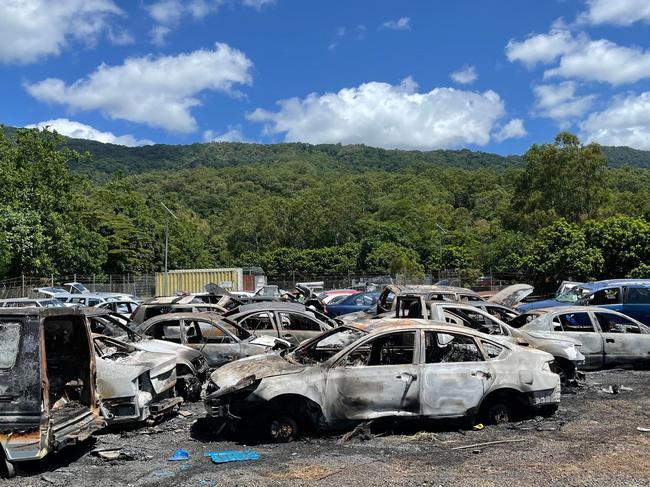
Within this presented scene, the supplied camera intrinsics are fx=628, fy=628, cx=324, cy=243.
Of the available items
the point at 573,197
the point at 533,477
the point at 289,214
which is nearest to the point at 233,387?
the point at 533,477

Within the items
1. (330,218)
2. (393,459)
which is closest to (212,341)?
(393,459)

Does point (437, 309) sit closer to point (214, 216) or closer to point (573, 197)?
point (573, 197)

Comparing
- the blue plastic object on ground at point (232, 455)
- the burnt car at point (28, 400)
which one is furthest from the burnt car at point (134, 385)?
the blue plastic object on ground at point (232, 455)

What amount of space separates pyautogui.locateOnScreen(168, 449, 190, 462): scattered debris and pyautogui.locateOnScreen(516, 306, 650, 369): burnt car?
7.44m

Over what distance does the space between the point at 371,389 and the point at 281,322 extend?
5.40 meters

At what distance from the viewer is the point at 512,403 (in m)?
8.45

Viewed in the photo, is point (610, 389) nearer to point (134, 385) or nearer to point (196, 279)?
point (134, 385)

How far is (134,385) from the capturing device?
7922 millimetres

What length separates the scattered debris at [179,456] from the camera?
23.3ft

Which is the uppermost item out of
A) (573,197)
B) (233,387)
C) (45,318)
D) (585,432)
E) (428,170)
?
(428,170)

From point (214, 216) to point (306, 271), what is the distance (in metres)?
40.8

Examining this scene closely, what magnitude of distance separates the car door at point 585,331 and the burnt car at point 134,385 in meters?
7.74

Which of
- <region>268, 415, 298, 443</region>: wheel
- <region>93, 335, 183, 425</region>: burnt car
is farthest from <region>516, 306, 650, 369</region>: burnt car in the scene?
<region>93, 335, 183, 425</region>: burnt car

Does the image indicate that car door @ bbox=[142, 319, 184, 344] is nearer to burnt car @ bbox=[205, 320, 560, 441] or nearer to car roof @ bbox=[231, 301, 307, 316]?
car roof @ bbox=[231, 301, 307, 316]
